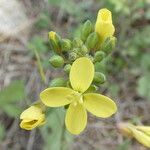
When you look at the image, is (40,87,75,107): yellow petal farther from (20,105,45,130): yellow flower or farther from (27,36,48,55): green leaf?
(27,36,48,55): green leaf

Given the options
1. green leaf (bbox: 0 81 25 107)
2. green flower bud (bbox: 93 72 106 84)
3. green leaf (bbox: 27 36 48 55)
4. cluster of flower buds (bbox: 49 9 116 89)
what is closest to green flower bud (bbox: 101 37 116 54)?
cluster of flower buds (bbox: 49 9 116 89)

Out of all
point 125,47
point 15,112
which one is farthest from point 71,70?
point 125,47

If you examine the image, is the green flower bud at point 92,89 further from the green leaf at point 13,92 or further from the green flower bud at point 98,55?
the green leaf at point 13,92

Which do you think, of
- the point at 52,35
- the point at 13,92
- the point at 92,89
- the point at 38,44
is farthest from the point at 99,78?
the point at 38,44

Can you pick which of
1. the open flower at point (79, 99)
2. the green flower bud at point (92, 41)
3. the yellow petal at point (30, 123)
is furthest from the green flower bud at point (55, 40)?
the yellow petal at point (30, 123)

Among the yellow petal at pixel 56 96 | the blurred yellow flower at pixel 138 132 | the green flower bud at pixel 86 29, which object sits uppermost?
the green flower bud at pixel 86 29

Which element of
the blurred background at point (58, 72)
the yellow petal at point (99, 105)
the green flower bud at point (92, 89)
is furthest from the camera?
the blurred background at point (58, 72)
